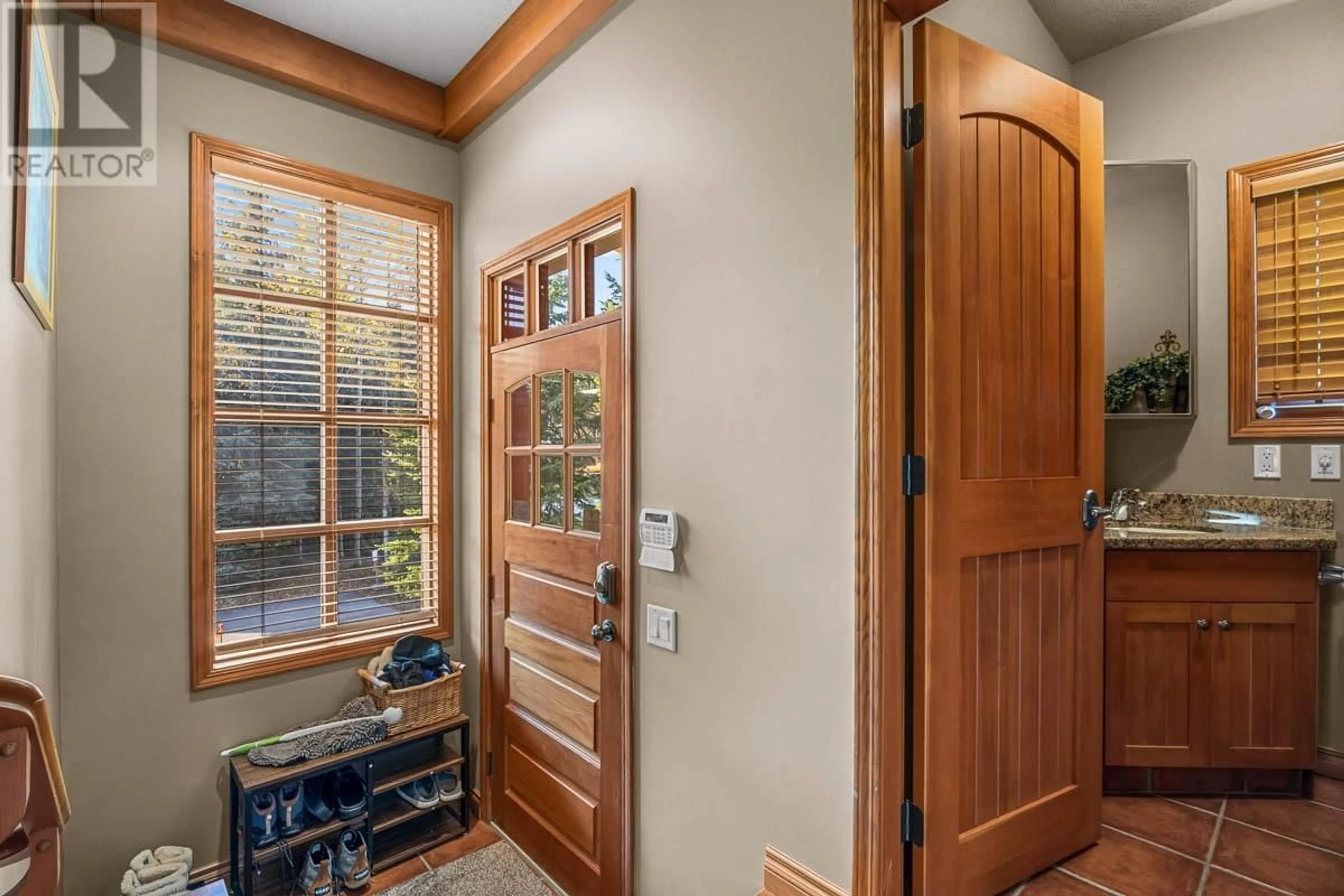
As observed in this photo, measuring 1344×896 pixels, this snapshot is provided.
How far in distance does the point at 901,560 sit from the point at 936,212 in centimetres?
78

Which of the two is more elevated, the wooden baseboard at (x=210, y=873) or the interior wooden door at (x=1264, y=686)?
the interior wooden door at (x=1264, y=686)

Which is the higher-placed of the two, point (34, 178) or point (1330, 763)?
point (34, 178)

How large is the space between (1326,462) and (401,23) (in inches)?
148

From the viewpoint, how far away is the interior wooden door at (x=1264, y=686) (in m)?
2.04

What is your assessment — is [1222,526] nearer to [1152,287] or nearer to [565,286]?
[1152,287]

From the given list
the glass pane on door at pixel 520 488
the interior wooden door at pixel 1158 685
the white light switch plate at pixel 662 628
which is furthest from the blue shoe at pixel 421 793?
the interior wooden door at pixel 1158 685

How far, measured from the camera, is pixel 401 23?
7.70ft

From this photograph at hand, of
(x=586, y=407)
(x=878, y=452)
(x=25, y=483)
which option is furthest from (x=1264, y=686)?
(x=25, y=483)

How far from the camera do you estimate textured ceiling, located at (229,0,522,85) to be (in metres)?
2.25

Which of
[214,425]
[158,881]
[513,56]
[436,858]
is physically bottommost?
[436,858]

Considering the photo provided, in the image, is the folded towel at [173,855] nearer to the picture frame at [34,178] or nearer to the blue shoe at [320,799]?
the blue shoe at [320,799]

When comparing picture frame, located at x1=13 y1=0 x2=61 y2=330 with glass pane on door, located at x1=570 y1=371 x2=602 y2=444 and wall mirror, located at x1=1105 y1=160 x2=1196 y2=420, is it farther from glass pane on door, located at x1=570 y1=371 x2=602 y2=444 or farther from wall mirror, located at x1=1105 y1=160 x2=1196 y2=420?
wall mirror, located at x1=1105 y1=160 x2=1196 y2=420

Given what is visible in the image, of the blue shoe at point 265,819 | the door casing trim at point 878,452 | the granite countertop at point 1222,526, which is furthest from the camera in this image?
the blue shoe at point 265,819

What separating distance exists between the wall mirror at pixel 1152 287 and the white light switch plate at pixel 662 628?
202 centimetres
